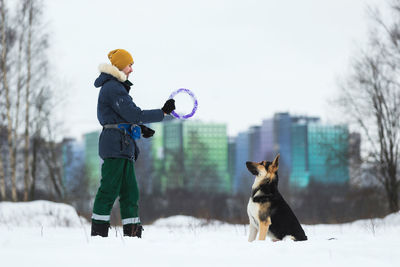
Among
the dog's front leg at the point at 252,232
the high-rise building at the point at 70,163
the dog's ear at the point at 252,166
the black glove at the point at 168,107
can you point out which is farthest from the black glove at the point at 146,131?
the high-rise building at the point at 70,163

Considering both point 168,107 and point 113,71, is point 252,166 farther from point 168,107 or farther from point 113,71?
point 113,71

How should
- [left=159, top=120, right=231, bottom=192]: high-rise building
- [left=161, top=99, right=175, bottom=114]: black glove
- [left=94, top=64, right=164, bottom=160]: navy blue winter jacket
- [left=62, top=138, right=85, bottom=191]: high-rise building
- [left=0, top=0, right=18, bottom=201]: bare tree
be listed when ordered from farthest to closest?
1. [left=159, top=120, right=231, bottom=192]: high-rise building
2. [left=62, top=138, right=85, bottom=191]: high-rise building
3. [left=0, top=0, right=18, bottom=201]: bare tree
4. [left=161, top=99, right=175, bottom=114]: black glove
5. [left=94, top=64, right=164, bottom=160]: navy blue winter jacket

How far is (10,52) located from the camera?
19.7 meters

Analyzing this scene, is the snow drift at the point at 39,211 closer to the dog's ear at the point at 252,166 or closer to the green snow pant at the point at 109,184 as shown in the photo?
the green snow pant at the point at 109,184

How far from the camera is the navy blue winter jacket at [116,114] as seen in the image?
5.02m

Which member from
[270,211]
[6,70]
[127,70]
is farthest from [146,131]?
[6,70]

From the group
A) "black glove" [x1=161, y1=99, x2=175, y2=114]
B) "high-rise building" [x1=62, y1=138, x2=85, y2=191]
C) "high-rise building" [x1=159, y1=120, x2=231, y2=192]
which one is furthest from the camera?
"high-rise building" [x1=159, y1=120, x2=231, y2=192]

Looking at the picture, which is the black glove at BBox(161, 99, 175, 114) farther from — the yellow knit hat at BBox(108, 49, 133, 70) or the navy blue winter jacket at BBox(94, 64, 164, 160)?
the yellow knit hat at BBox(108, 49, 133, 70)

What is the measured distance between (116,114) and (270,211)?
1.90 metres

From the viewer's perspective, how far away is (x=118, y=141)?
198 inches

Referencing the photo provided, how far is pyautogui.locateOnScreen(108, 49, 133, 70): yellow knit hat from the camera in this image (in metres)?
5.32

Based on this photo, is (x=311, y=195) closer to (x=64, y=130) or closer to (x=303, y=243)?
(x=64, y=130)

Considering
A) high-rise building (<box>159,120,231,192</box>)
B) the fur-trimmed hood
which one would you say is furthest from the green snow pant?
high-rise building (<box>159,120,231,192</box>)

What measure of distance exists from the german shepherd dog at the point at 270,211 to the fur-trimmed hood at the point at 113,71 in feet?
5.32
